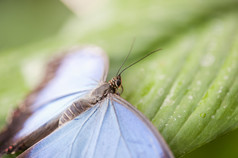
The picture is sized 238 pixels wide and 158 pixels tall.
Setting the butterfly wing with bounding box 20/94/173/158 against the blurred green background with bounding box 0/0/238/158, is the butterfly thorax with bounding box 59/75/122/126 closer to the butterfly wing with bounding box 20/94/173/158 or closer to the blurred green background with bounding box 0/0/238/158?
the butterfly wing with bounding box 20/94/173/158

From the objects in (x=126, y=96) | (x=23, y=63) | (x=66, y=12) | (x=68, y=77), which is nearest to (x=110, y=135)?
(x=126, y=96)

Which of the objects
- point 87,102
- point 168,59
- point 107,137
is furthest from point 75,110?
point 168,59

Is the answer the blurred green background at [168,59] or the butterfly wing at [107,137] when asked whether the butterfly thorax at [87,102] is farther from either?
the blurred green background at [168,59]

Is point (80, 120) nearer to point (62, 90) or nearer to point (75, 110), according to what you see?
point (75, 110)

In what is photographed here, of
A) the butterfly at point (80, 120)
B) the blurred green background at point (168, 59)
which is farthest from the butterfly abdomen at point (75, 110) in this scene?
the blurred green background at point (168, 59)

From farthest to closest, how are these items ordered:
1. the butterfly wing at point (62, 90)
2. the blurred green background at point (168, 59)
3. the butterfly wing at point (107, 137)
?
the butterfly wing at point (62, 90)
the blurred green background at point (168, 59)
the butterfly wing at point (107, 137)

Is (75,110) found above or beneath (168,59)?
above

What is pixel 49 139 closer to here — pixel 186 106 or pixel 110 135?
pixel 110 135
